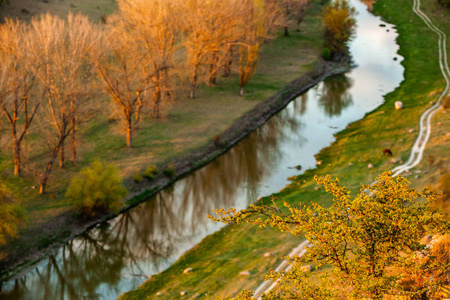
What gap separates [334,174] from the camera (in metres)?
28.5

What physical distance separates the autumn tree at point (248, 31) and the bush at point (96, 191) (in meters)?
18.8

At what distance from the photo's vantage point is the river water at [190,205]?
21.2 meters

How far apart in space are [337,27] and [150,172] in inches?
1312

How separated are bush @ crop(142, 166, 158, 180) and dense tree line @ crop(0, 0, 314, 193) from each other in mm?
3592

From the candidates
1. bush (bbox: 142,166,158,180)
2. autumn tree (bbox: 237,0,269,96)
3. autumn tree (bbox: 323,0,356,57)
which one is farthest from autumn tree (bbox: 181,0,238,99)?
autumn tree (bbox: 323,0,356,57)

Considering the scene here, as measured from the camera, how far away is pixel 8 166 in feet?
88.4

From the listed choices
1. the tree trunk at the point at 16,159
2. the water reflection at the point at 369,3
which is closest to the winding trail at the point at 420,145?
the tree trunk at the point at 16,159

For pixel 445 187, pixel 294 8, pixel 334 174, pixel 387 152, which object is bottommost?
pixel 334 174

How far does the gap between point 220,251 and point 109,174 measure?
741 cm

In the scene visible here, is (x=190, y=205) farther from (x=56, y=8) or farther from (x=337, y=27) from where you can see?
(x=337, y=27)

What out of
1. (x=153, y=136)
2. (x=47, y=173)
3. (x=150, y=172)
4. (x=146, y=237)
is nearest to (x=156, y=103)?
(x=153, y=136)

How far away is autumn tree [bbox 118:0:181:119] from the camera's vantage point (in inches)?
1294

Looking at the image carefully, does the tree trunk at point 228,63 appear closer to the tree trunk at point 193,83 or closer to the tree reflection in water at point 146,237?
the tree trunk at point 193,83

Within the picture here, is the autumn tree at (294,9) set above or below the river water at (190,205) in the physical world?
above
